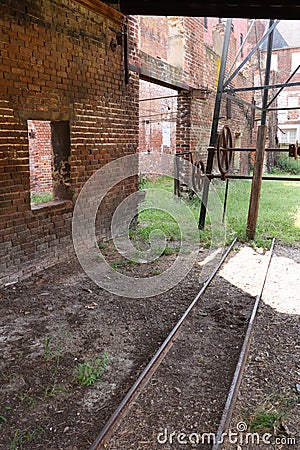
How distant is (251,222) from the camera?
7.44 m

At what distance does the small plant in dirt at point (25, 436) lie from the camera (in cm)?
245

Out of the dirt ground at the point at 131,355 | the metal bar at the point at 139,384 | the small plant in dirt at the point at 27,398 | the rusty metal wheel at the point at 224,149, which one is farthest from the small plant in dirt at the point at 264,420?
the rusty metal wheel at the point at 224,149

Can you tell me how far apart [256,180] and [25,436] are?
5942 millimetres

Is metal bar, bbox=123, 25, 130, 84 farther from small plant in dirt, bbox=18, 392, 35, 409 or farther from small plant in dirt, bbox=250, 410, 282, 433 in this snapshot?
small plant in dirt, bbox=250, 410, 282, 433

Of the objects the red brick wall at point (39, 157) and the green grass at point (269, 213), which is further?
the red brick wall at point (39, 157)

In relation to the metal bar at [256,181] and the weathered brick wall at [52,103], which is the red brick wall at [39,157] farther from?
the metal bar at [256,181]

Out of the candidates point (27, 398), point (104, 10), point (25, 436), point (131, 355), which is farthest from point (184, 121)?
point (25, 436)

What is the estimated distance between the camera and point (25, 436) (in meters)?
2.52

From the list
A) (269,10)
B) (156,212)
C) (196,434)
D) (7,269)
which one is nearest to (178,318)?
(196,434)

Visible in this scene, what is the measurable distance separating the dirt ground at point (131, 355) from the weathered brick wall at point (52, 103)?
0.59m

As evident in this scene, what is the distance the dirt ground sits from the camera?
2.67m

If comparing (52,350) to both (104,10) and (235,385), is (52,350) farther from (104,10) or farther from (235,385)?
(104,10)

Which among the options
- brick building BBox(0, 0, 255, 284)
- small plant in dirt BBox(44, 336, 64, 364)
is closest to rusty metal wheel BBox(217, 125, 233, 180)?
brick building BBox(0, 0, 255, 284)

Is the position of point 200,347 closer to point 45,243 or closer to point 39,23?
point 45,243
